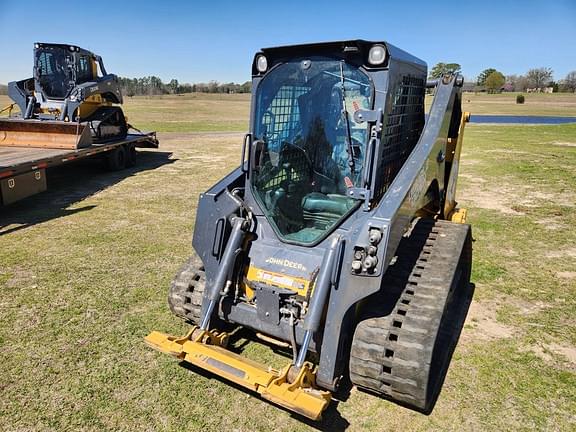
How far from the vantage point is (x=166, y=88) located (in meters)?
79.6

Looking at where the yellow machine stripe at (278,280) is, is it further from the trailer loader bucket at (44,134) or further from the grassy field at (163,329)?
the trailer loader bucket at (44,134)

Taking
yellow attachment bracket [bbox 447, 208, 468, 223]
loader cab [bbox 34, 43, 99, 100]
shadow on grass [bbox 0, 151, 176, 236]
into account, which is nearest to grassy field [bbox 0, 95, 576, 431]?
shadow on grass [bbox 0, 151, 176, 236]

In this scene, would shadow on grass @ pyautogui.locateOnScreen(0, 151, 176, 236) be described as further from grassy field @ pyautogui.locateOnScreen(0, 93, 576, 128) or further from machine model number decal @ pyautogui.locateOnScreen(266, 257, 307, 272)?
grassy field @ pyautogui.locateOnScreen(0, 93, 576, 128)

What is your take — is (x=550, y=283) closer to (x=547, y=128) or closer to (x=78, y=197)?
(x=78, y=197)

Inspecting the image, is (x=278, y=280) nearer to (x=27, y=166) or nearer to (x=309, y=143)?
(x=309, y=143)

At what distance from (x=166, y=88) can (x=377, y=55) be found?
8226cm

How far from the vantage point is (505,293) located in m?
5.09

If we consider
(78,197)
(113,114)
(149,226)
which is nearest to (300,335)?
(149,226)

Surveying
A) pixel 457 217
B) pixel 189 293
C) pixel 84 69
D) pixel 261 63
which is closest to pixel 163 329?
pixel 189 293

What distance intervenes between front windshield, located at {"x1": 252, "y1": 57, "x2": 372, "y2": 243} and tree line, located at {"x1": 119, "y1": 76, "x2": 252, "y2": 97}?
73877 mm

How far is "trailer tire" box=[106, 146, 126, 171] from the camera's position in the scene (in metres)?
12.3

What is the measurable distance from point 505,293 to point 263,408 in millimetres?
3258

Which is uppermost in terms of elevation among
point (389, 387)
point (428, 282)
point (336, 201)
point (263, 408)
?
point (336, 201)

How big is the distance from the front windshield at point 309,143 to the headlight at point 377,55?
13 centimetres
